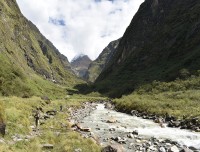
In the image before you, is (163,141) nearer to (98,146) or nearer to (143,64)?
(98,146)

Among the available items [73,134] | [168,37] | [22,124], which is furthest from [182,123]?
[168,37]

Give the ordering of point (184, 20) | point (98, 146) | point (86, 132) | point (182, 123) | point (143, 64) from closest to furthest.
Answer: point (98, 146) → point (86, 132) → point (182, 123) → point (184, 20) → point (143, 64)

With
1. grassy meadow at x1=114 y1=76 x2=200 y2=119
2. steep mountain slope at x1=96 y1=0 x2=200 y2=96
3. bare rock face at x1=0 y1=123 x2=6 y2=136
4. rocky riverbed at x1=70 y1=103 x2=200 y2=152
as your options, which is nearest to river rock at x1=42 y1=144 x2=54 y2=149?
bare rock face at x1=0 y1=123 x2=6 y2=136

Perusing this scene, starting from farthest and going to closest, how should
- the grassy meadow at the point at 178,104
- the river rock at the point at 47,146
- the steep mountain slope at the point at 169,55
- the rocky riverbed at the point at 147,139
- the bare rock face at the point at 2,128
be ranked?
1. the steep mountain slope at the point at 169,55
2. the grassy meadow at the point at 178,104
3. the rocky riverbed at the point at 147,139
4. the bare rock face at the point at 2,128
5. the river rock at the point at 47,146

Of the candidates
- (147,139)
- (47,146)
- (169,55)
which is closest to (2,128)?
(47,146)

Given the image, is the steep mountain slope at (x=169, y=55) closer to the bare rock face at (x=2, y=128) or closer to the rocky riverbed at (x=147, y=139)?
the rocky riverbed at (x=147, y=139)

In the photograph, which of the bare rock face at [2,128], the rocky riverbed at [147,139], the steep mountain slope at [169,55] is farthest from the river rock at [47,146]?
the steep mountain slope at [169,55]

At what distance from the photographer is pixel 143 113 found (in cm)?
5919

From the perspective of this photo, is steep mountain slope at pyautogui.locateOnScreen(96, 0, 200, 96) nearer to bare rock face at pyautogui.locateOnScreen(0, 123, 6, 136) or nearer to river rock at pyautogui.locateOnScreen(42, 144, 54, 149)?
river rock at pyautogui.locateOnScreen(42, 144, 54, 149)

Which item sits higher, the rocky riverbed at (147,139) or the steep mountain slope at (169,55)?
the steep mountain slope at (169,55)

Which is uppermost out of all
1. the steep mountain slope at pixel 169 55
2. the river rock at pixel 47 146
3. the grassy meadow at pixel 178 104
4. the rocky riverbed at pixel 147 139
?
the steep mountain slope at pixel 169 55

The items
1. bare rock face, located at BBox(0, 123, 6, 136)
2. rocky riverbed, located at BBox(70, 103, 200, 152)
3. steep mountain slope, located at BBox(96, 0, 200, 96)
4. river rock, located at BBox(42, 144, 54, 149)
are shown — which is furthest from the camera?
steep mountain slope, located at BBox(96, 0, 200, 96)

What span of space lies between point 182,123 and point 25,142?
2399 cm

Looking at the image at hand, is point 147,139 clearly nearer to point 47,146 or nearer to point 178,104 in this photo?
point 47,146
